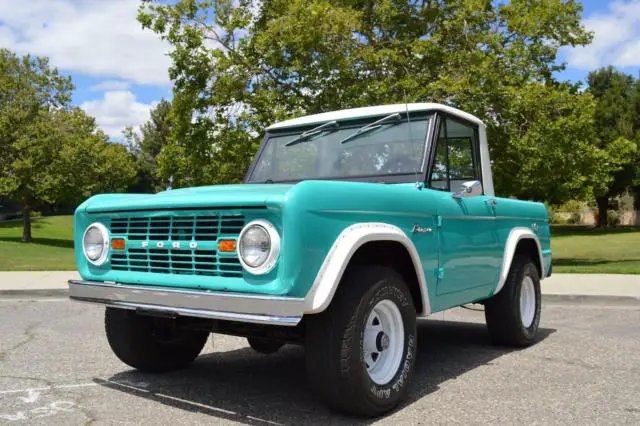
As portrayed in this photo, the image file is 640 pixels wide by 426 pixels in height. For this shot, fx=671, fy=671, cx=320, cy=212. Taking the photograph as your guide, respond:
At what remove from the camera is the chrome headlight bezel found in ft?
12.1

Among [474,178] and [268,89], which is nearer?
[474,178]

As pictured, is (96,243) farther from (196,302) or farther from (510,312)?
(510,312)

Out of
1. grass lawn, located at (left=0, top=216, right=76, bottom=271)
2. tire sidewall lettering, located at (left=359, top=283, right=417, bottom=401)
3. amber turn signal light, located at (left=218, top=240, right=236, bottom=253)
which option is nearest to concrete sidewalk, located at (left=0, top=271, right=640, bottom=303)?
grass lawn, located at (left=0, top=216, right=76, bottom=271)

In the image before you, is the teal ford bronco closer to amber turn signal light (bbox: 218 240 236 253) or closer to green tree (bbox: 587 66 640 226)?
amber turn signal light (bbox: 218 240 236 253)

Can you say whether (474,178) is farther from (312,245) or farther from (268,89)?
(268,89)

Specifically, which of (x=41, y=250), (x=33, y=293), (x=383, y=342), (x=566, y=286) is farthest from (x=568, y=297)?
(x=41, y=250)

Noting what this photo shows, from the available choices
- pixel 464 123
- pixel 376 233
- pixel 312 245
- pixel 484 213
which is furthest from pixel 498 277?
pixel 312 245

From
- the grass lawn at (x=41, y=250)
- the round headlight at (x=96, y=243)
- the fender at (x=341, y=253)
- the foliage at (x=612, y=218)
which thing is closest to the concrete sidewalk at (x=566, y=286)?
the grass lawn at (x=41, y=250)

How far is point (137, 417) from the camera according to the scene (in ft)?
13.6

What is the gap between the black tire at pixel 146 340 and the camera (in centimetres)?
506

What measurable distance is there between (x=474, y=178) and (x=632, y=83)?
49302 millimetres

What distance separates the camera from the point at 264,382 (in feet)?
16.9

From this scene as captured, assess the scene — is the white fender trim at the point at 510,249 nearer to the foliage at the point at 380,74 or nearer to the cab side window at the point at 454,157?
the cab side window at the point at 454,157

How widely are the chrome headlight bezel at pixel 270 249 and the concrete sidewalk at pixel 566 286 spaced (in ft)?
25.8
